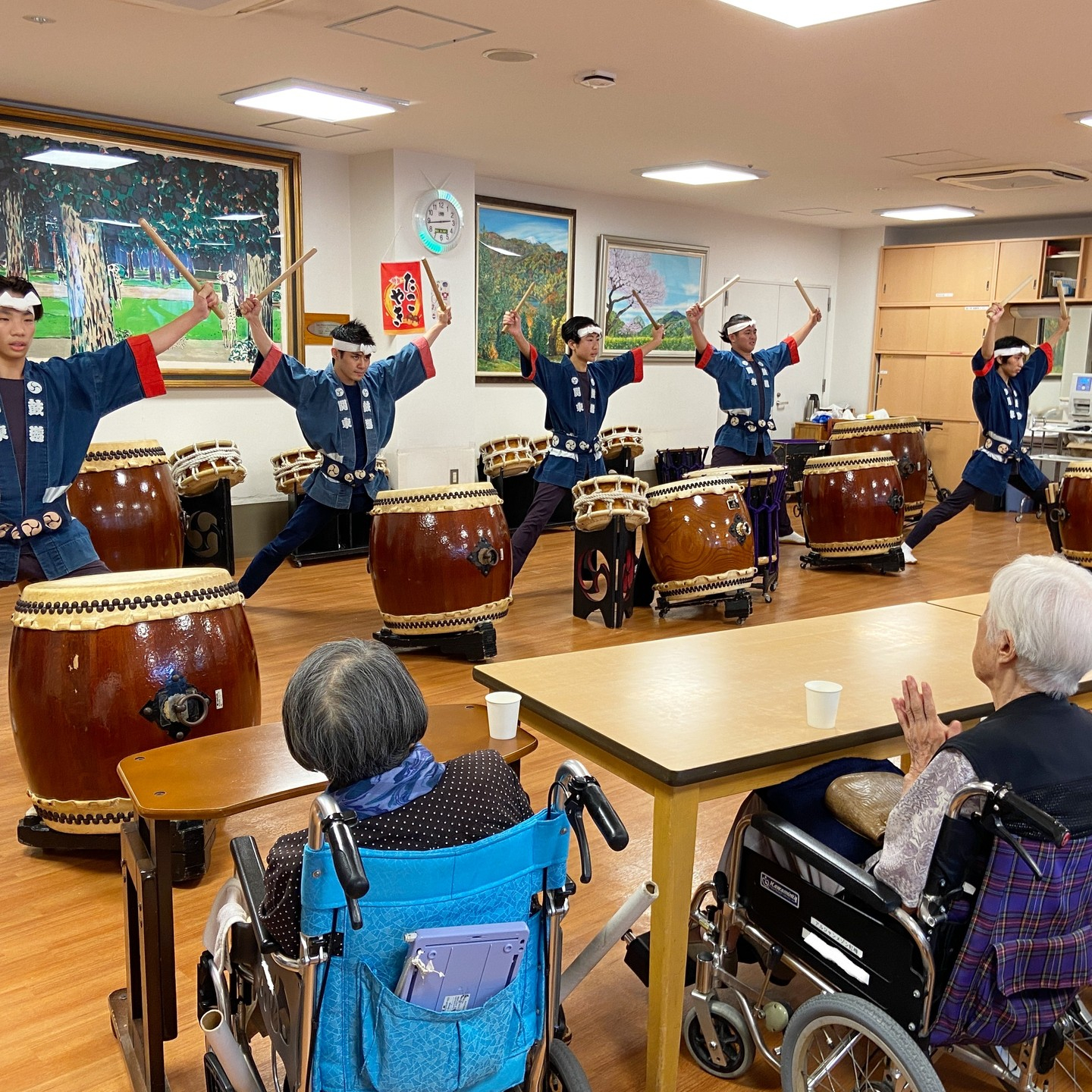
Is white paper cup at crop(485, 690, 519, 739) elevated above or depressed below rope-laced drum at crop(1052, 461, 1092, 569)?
above

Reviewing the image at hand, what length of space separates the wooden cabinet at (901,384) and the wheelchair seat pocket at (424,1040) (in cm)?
953

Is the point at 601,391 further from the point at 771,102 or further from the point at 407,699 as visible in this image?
the point at 407,699

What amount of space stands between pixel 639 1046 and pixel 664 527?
3.18 meters

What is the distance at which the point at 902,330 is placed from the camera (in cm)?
1012

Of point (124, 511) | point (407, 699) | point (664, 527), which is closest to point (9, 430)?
point (124, 511)

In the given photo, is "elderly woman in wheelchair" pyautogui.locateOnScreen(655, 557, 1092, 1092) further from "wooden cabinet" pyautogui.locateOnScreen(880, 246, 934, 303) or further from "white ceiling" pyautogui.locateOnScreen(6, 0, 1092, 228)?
"wooden cabinet" pyautogui.locateOnScreen(880, 246, 934, 303)

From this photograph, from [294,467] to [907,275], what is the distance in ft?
20.7

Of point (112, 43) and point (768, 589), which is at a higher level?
point (112, 43)

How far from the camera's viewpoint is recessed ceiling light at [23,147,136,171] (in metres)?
5.56

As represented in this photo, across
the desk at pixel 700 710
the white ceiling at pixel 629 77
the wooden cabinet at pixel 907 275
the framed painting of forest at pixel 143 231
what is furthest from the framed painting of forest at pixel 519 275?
the desk at pixel 700 710

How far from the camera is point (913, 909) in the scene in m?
1.49

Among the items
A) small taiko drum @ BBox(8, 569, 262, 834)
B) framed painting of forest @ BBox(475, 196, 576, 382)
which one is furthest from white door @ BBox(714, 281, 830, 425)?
small taiko drum @ BBox(8, 569, 262, 834)

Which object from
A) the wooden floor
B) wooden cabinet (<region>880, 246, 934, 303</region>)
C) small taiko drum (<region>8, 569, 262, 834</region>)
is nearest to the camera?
the wooden floor

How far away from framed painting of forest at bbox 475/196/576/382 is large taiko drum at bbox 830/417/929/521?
7.12 ft
